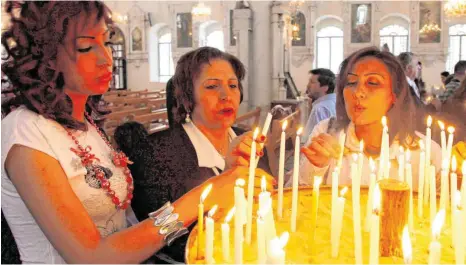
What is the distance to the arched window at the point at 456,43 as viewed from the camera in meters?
19.5

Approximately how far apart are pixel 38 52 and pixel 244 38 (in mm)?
8934

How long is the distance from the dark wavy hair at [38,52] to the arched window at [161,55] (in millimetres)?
21254

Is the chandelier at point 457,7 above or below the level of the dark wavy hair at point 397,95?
above

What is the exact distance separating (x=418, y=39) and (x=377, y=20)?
6.10 ft

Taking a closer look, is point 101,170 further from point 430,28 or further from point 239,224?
point 430,28

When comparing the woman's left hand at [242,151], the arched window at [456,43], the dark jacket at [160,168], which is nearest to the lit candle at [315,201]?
the woman's left hand at [242,151]

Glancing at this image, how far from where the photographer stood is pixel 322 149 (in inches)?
78.9

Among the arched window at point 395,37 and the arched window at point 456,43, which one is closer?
the arched window at point 456,43

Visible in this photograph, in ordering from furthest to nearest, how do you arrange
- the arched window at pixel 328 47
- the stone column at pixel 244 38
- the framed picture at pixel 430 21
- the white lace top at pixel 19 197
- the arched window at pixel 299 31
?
the arched window at pixel 328 47, the arched window at pixel 299 31, the framed picture at pixel 430 21, the stone column at pixel 244 38, the white lace top at pixel 19 197

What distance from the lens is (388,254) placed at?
1401mm

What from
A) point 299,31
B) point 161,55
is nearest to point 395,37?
point 299,31

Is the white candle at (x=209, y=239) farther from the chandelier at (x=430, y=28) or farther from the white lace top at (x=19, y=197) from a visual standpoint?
the chandelier at (x=430, y=28)

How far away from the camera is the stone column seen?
10266 mm

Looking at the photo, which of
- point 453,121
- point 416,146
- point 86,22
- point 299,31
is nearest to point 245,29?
point 453,121
